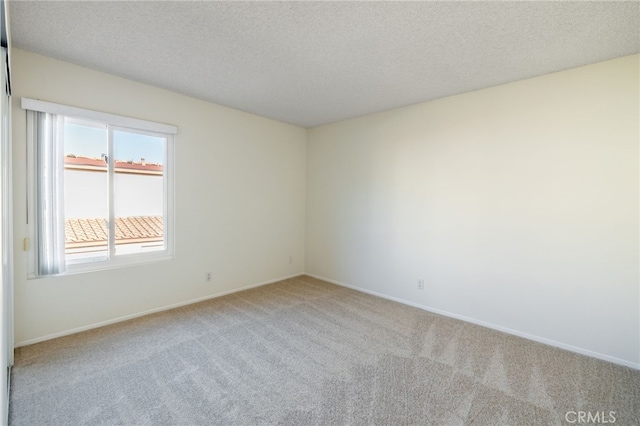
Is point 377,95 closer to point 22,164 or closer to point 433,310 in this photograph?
point 433,310

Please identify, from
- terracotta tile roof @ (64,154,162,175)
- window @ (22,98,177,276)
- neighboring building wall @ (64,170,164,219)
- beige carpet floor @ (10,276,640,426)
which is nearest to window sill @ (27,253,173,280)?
window @ (22,98,177,276)

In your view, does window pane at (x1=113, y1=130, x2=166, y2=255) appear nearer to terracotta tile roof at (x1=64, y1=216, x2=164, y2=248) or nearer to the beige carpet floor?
terracotta tile roof at (x1=64, y1=216, x2=164, y2=248)

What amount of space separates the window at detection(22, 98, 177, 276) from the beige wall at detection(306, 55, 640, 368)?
2751 millimetres

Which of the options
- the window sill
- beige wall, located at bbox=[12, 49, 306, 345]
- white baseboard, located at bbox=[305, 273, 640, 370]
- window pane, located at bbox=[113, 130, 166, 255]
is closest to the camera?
white baseboard, located at bbox=[305, 273, 640, 370]

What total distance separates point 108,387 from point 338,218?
339 cm

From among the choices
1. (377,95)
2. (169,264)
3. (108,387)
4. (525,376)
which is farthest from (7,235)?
(525,376)

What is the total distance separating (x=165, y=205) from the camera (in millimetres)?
3473

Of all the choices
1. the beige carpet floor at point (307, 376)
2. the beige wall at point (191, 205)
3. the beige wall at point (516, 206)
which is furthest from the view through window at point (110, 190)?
the beige wall at point (516, 206)

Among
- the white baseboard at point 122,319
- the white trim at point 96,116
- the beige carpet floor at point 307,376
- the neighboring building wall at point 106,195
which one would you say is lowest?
the beige carpet floor at point 307,376

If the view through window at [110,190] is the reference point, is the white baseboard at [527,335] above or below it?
below

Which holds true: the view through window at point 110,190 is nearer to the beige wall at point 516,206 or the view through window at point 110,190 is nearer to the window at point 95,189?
the window at point 95,189

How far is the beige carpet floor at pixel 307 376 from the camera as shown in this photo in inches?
72.6

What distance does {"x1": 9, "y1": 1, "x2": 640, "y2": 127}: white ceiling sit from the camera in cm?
191

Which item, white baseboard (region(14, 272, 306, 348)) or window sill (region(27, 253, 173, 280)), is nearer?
white baseboard (region(14, 272, 306, 348))
